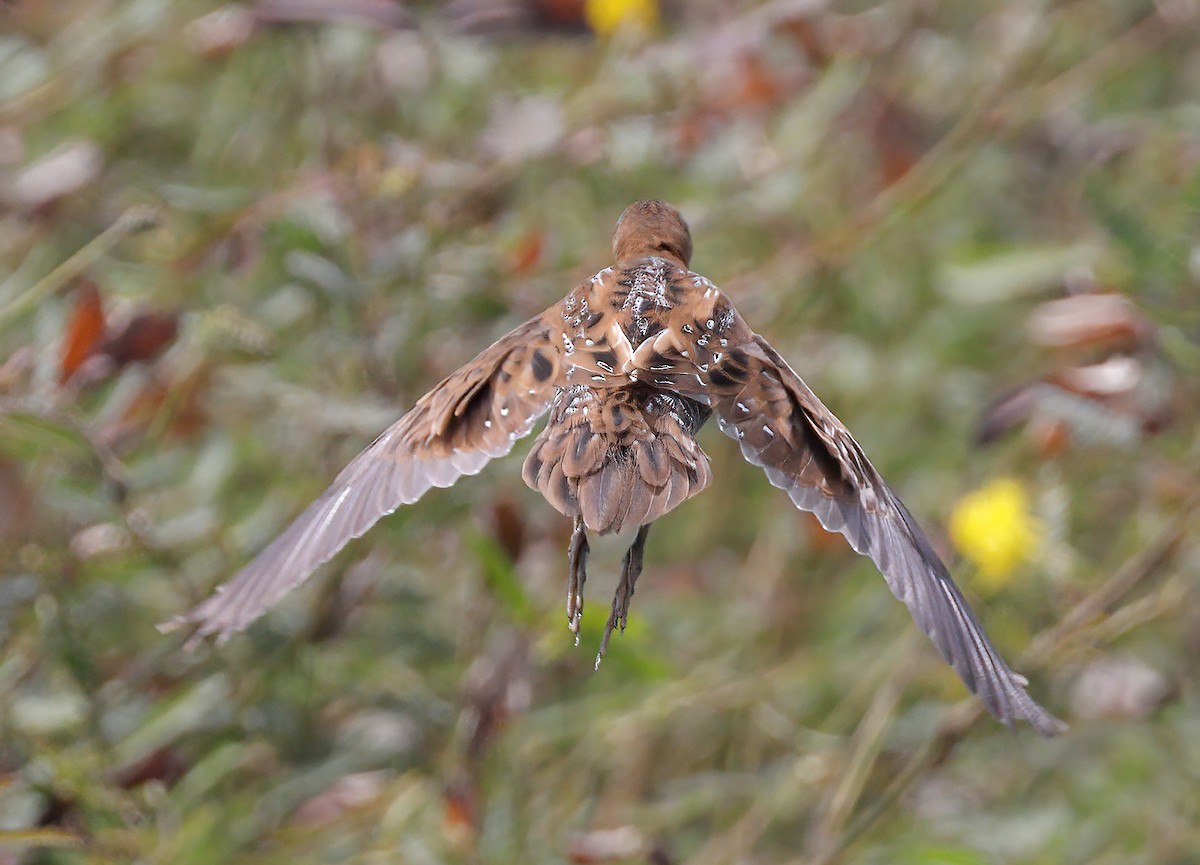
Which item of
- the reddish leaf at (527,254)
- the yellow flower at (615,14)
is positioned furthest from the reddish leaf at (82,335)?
the yellow flower at (615,14)

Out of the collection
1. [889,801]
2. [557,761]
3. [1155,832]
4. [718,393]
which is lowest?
[1155,832]

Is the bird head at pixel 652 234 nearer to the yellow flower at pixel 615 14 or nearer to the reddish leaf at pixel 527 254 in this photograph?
the reddish leaf at pixel 527 254

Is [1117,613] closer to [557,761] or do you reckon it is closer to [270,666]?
[557,761]

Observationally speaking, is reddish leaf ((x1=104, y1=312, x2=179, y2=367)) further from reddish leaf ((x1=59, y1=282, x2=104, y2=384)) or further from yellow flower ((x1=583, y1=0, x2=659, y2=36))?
yellow flower ((x1=583, y1=0, x2=659, y2=36))

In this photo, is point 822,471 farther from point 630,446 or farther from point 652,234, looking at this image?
point 652,234

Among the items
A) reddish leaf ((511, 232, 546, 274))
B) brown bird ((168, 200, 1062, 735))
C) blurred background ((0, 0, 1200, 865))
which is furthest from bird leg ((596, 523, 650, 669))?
reddish leaf ((511, 232, 546, 274))

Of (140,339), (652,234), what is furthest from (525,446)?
(140,339)

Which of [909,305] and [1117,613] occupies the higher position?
[1117,613]

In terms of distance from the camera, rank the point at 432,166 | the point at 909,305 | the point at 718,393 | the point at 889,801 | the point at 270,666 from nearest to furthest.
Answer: the point at 718,393
the point at 889,801
the point at 270,666
the point at 432,166
the point at 909,305

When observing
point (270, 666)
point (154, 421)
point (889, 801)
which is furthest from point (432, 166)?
point (889, 801)
